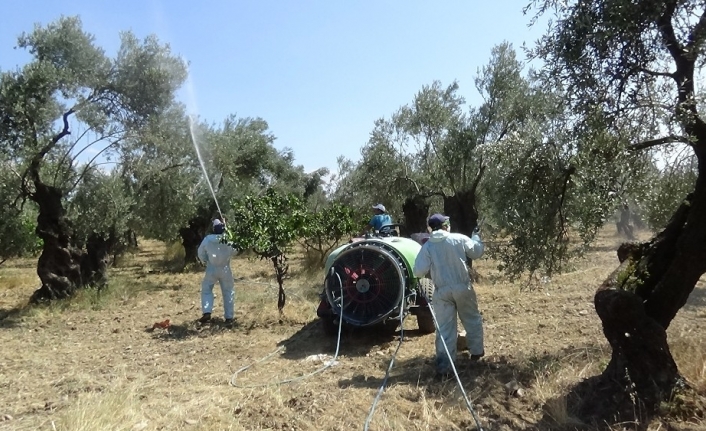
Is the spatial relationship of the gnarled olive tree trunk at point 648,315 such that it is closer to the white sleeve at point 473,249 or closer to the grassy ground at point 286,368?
the grassy ground at point 286,368

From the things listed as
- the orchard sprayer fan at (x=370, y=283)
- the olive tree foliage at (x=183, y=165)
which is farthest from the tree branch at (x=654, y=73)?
the olive tree foliage at (x=183, y=165)

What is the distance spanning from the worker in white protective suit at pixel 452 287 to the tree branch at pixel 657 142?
80.1 inches

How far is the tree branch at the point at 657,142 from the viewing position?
5195 mm

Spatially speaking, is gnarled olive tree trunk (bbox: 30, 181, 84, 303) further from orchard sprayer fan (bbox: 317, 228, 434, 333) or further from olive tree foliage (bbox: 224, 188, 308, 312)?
orchard sprayer fan (bbox: 317, 228, 434, 333)

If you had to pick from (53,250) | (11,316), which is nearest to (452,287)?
(11,316)

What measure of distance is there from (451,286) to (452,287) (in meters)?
0.02

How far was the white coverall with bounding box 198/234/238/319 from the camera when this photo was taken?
35.2 feet

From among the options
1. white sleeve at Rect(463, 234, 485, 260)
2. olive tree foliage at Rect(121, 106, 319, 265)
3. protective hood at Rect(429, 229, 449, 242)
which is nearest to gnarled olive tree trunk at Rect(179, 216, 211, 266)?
olive tree foliage at Rect(121, 106, 319, 265)

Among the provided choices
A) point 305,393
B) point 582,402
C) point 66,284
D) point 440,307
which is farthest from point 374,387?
point 66,284

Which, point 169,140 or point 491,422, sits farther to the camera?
point 169,140

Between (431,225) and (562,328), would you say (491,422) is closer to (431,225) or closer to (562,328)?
(431,225)

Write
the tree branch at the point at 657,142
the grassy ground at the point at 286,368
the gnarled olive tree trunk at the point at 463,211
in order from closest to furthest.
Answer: the tree branch at the point at 657,142, the grassy ground at the point at 286,368, the gnarled olive tree trunk at the point at 463,211

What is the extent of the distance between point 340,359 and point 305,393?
1.80 m

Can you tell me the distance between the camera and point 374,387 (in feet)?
20.9
